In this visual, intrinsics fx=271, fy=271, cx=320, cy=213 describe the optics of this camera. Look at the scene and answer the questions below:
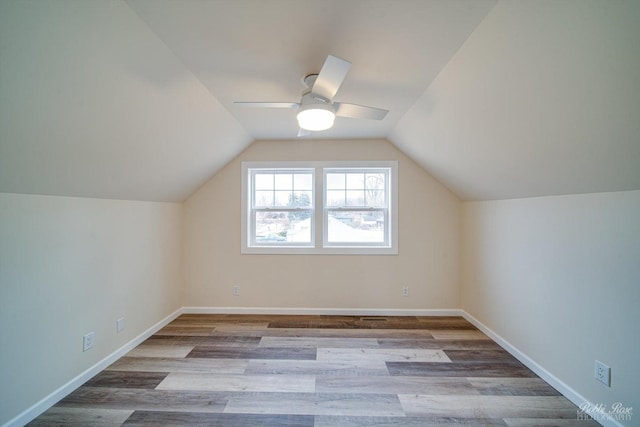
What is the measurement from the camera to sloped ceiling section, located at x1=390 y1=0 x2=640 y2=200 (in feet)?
3.73

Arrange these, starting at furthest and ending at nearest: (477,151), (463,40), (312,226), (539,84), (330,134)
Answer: (312,226), (330,134), (477,151), (463,40), (539,84)

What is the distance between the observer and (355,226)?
3734 mm

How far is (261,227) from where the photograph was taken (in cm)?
377

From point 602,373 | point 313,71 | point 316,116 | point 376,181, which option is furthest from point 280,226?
point 602,373

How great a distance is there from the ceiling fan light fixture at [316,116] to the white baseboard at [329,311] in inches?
99.5

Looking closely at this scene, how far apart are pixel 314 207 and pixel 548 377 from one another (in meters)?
2.81

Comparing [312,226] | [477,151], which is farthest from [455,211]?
[312,226]

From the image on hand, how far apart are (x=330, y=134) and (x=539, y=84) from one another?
2214mm

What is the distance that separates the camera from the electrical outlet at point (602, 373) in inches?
67.4

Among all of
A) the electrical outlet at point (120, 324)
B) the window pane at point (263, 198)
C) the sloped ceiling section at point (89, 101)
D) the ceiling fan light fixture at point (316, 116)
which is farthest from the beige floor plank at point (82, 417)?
the window pane at point (263, 198)

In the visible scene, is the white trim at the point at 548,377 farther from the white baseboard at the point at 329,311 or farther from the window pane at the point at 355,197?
the window pane at the point at 355,197

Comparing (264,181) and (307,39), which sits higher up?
(307,39)

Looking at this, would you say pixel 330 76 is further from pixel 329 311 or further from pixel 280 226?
pixel 329 311

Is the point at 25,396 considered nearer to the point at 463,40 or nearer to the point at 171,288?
the point at 171,288
